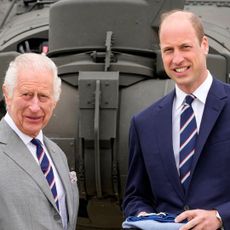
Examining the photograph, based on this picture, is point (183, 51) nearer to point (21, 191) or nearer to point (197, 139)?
point (197, 139)

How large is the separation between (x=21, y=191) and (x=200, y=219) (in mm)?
833

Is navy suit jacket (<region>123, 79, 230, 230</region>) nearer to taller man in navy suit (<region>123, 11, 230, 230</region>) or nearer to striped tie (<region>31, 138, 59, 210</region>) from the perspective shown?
taller man in navy suit (<region>123, 11, 230, 230</region>)

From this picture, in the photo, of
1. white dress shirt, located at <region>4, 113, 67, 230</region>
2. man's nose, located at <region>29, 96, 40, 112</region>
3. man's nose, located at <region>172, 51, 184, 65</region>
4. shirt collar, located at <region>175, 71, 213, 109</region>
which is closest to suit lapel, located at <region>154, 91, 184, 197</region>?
shirt collar, located at <region>175, 71, 213, 109</region>

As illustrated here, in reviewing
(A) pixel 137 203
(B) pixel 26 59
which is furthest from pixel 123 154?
(B) pixel 26 59

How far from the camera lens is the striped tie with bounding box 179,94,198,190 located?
3.77 m

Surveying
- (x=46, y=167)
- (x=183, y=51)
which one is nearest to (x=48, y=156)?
(x=46, y=167)

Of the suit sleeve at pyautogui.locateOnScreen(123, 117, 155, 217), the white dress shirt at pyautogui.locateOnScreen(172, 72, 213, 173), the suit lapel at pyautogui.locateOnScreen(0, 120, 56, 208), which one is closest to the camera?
the suit lapel at pyautogui.locateOnScreen(0, 120, 56, 208)

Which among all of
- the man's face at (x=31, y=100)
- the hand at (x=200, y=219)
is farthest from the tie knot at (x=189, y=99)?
the man's face at (x=31, y=100)

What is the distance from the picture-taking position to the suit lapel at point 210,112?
3.74 m

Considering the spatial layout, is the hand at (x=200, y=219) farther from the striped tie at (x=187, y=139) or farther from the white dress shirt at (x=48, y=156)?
the white dress shirt at (x=48, y=156)

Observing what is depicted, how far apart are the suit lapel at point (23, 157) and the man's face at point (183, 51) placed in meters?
0.82

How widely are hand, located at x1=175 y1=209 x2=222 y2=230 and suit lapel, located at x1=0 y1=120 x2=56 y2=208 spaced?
62cm

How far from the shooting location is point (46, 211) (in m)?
3.60

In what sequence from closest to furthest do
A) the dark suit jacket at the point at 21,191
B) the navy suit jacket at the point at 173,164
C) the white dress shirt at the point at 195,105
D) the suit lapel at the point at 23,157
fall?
the dark suit jacket at the point at 21,191 → the suit lapel at the point at 23,157 → the navy suit jacket at the point at 173,164 → the white dress shirt at the point at 195,105
